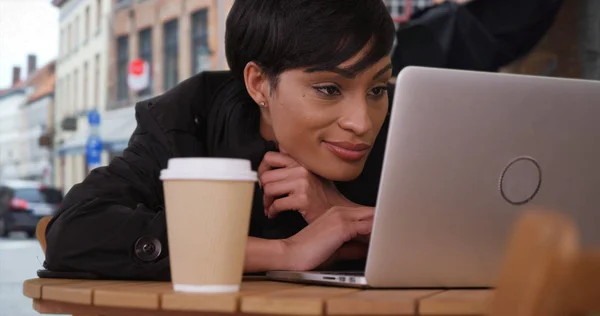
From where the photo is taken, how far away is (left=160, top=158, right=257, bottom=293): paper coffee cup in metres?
0.90

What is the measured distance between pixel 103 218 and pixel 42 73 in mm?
28681

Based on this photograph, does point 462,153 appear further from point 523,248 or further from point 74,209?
point 74,209

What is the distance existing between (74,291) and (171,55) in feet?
59.8

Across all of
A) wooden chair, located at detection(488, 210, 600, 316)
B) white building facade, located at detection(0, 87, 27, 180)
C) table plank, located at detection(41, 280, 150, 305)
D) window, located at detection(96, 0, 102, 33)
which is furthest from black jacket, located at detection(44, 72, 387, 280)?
white building facade, located at detection(0, 87, 27, 180)

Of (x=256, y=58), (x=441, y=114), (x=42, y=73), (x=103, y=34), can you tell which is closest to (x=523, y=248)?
(x=441, y=114)

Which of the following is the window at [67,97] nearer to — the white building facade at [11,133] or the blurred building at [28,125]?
the blurred building at [28,125]

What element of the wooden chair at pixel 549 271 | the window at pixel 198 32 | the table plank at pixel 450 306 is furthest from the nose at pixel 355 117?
the window at pixel 198 32

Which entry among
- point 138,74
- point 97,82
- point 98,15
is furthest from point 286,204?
point 98,15

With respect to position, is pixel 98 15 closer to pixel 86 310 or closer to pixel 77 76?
pixel 77 76

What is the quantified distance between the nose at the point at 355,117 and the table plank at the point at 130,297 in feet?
1.64

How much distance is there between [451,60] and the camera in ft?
12.0

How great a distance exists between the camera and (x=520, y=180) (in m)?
0.96

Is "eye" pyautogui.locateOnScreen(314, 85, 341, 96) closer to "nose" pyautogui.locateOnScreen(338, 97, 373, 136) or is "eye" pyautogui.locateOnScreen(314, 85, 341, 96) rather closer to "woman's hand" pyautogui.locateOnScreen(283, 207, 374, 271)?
"nose" pyautogui.locateOnScreen(338, 97, 373, 136)

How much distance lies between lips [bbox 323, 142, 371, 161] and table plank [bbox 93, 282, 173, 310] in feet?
1.67
